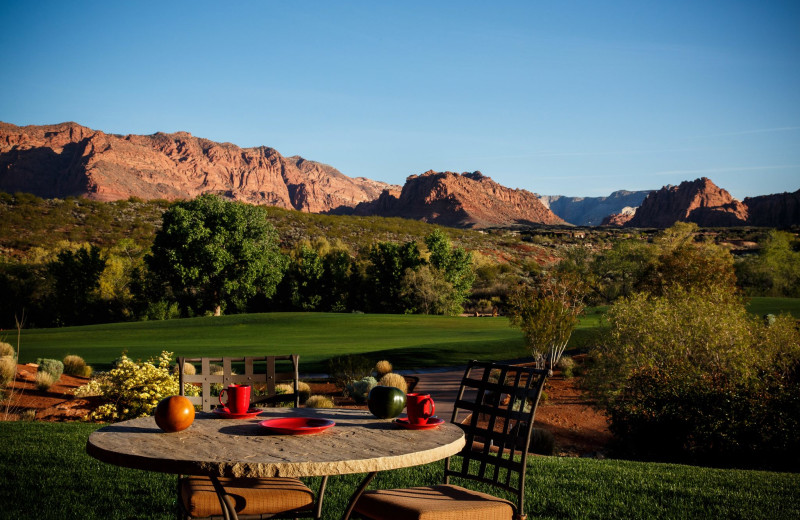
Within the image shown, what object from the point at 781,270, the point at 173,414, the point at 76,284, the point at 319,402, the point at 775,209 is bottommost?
the point at 319,402

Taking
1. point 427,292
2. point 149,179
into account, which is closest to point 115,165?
point 149,179

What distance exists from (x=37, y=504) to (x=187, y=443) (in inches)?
114

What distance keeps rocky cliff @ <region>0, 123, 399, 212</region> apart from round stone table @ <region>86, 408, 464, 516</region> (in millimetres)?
132458

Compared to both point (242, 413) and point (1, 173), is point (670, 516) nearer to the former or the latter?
point (242, 413)

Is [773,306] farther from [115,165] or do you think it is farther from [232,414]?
[115,165]

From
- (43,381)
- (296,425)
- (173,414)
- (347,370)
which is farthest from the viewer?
(347,370)

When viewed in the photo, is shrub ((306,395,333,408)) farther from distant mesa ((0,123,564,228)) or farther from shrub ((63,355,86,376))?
distant mesa ((0,123,564,228))

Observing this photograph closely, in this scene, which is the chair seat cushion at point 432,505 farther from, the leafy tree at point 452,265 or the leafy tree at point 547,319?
the leafy tree at point 452,265

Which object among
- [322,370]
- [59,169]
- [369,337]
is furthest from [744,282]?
[59,169]

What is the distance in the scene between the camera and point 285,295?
3750cm

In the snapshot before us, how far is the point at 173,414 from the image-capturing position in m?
2.60

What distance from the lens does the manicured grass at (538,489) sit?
440cm

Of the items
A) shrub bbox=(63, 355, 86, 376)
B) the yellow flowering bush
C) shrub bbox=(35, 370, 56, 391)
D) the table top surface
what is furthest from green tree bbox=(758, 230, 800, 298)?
Answer: the table top surface

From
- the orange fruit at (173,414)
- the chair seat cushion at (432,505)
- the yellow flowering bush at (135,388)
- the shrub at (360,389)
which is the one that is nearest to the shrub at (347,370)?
the shrub at (360,389)
